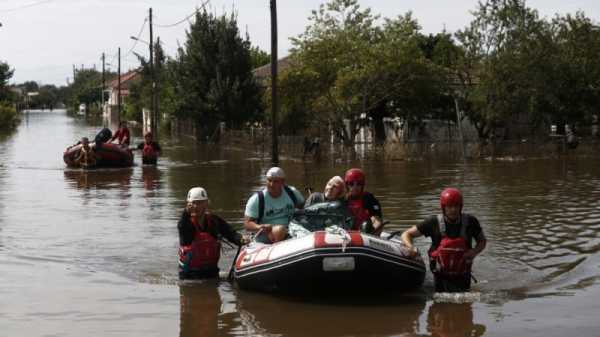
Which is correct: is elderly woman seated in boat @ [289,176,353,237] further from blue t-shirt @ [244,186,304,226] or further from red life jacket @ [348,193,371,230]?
blue t-shirt @ [244,186,304,226]

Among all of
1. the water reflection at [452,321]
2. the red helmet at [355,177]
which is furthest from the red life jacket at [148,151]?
the water reflection at [452,321]

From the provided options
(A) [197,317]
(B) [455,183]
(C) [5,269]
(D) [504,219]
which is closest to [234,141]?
(B) [455,183]

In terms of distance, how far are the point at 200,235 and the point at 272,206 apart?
3.43 feet

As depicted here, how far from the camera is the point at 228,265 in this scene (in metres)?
13.9

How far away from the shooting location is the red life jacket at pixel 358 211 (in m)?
11.9

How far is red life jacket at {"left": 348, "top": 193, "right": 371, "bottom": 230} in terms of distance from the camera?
11.9m

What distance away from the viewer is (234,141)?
4781cm

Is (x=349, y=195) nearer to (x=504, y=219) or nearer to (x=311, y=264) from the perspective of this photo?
(x=311, y=264)

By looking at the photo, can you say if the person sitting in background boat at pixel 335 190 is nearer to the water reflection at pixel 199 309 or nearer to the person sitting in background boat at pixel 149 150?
the water reflection at pixel 199 309

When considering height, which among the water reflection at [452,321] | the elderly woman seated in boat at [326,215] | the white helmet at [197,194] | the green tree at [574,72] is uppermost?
the green tree at [574,72]

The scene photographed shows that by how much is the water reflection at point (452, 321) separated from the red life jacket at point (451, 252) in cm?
40

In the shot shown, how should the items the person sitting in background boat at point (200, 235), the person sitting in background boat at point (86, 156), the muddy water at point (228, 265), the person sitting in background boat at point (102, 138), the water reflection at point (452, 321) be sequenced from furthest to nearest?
the person sitting in background boat at point (102, 138) < the person sitting in background boat at point (86, 156) < the person sitting in background boat at point (200, 235) < the muddy water at point (228, 265) < the water reflection at point (452, 321)

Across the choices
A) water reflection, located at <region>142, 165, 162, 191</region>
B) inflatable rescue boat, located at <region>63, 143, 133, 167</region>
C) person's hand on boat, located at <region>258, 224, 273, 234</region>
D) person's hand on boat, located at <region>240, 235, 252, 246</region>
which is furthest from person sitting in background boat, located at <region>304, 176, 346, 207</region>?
inflatable rescue boat, located at <region>63, 143, 133, 167</region>

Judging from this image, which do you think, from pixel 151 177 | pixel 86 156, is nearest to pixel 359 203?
pixel 151 177
